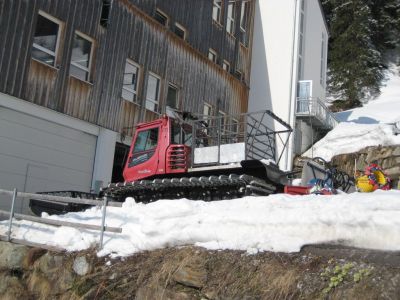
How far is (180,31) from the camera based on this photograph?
20.8m

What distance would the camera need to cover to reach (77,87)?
15.2 m

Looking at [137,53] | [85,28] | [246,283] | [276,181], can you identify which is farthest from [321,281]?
[137,53]

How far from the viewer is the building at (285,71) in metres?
25.7

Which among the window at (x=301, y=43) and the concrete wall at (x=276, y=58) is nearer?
the concrete wall at (x=276, y=58)

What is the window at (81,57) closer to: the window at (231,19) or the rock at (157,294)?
the window at (231,19)

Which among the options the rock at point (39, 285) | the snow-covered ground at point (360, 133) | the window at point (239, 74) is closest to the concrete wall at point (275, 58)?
the window at point (239, 74)

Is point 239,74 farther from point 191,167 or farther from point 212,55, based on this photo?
point 191,167

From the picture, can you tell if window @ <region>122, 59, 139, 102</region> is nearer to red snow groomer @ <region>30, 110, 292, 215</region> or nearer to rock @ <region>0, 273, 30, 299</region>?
red snow groomer @ <region>30, 110, 292, 215</region>

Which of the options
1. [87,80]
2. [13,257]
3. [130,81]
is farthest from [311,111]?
[13,257]

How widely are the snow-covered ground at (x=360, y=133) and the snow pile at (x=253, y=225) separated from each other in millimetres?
17194

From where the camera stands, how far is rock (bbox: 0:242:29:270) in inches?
318

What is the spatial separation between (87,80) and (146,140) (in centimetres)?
439

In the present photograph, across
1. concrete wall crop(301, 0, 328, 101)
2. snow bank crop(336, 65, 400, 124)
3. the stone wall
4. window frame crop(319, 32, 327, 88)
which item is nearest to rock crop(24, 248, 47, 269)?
the stone wall

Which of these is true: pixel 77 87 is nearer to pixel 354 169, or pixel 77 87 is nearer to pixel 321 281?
pixel 321 281
